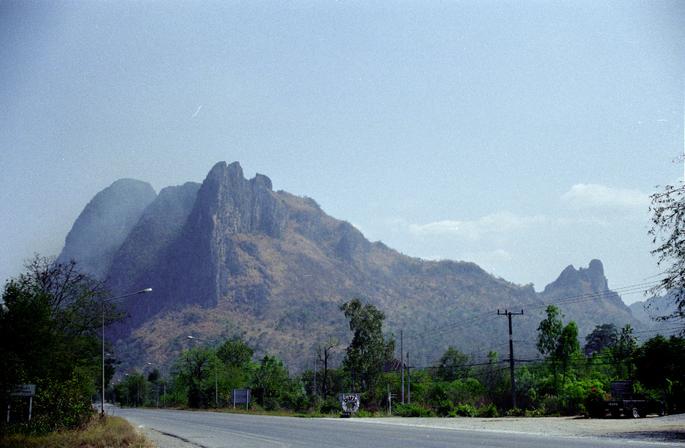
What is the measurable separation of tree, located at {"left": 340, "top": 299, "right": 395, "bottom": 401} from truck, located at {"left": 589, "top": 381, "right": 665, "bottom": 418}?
37.5 metres

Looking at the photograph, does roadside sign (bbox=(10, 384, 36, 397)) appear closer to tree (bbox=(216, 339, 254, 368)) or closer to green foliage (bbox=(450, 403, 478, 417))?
green foliage (bbox=(450, 403, 478, 417))

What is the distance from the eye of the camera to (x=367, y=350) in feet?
280

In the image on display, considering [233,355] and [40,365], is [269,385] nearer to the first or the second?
[233,355]

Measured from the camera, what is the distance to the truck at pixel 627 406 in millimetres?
46969

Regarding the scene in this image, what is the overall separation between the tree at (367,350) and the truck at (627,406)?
37482mm

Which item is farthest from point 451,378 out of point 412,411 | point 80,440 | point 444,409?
point 80,440

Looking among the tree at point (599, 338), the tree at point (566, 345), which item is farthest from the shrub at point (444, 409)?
the tree at point (599, 338)

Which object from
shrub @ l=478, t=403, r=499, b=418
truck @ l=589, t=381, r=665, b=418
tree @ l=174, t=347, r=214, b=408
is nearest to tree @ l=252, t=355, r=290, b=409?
tree @ l=174, t=347, r=214, b=408

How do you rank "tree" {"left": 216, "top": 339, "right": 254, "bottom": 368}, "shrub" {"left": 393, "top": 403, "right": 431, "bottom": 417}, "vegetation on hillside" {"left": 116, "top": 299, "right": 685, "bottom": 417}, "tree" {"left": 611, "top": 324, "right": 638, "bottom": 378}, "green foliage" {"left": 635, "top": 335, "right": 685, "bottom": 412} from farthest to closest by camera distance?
"tree" {"left": 216, "top": 339, "right": 254, "bottom": 368}
"tree" {"left": 611, "top": 324, "right": 638, "bottom": 378}
"shrub" {"left": 393, "top": 403, "right": 431, "bottom": 417}
"vegetation on hillside" {"left": 116, "top": 299, "right": 685, "bottom": 417}
"green foliage" {"left": 635, "top": 335, "right": 685, "bottom": 412}

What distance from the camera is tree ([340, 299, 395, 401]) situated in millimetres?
84688

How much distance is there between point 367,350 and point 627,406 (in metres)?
41.7

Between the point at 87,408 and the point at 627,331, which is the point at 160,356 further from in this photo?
the point at 87,408

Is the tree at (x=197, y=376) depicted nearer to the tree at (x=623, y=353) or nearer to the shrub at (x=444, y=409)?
the shrub at (x=444, y=409)

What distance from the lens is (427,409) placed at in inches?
2566
